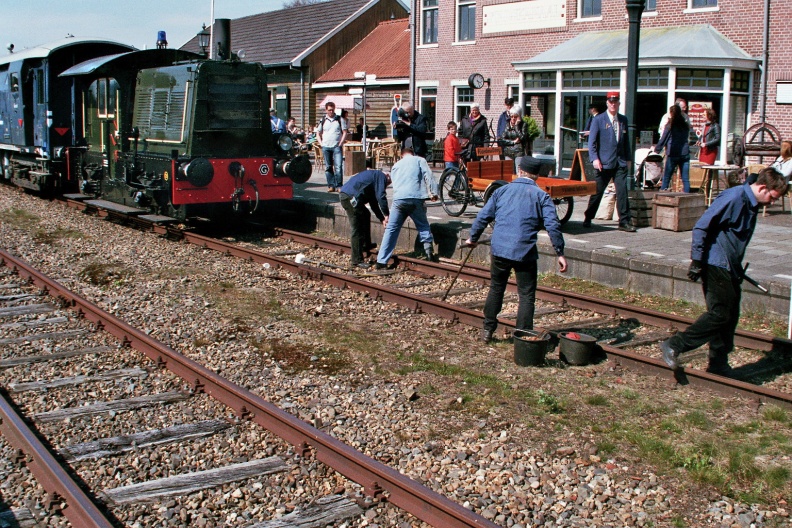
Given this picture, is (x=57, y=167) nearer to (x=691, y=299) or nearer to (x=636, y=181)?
(x=636, y=181)

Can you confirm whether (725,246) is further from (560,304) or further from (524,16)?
(524,16)

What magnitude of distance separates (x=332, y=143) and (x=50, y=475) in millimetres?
12799

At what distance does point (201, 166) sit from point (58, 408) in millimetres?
7646

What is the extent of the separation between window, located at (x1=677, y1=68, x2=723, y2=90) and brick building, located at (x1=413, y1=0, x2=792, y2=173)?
0.02 meters

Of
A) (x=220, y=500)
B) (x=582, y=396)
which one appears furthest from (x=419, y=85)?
(x=220, y=500)

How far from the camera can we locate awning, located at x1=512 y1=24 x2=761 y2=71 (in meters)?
18.0

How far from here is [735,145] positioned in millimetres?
17219

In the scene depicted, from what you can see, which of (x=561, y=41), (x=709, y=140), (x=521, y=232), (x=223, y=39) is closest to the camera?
(x=521, y=232)

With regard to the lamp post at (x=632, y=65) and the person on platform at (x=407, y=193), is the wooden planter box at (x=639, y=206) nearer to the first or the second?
the lamp post at (x=632, y=65)

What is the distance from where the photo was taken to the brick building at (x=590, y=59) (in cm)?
1819

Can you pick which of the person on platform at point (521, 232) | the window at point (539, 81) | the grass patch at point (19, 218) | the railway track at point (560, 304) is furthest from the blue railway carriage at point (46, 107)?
the person on platform at point (521, 232)

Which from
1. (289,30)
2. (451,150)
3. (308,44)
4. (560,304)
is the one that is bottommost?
(560,304)

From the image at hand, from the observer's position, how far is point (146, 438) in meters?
5.52

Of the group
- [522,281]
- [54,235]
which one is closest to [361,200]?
[522,281]
